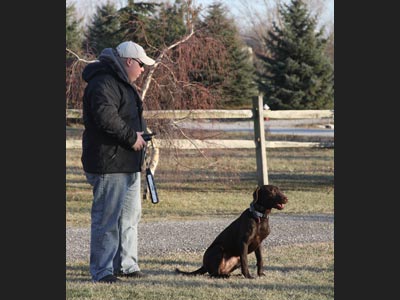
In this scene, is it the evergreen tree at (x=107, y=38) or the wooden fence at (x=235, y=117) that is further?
the evergreen tree at (x=107, y=38)

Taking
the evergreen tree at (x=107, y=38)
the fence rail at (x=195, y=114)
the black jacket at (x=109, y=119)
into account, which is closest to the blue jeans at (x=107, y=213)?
the black jacket at (x=109, y=119)

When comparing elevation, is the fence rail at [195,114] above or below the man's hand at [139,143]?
above

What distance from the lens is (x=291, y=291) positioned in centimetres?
656

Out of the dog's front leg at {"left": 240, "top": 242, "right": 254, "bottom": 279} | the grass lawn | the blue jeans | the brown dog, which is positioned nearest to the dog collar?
the brown dog

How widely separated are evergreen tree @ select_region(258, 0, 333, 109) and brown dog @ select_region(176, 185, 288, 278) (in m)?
29.1

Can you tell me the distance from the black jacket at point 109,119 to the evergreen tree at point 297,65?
29.6m

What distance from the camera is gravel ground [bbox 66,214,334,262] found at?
30.3 feet

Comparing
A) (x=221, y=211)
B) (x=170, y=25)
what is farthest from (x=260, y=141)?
(x=170, y=25)

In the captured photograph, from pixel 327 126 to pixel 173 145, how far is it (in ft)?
70.8

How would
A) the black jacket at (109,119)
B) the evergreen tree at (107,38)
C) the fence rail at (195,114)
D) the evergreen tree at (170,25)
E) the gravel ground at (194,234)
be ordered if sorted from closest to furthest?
the black jacket at (109,119) < the gravel ground at (194,234) < the fence rail at (195,114) < the evergreen tree at (170,25) < the evergreen tree at (107,38)

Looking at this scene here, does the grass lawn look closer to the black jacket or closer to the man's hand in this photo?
the black jacket

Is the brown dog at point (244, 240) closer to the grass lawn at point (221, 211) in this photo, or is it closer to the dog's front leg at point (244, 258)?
the dog's front leg at point (244, 258)

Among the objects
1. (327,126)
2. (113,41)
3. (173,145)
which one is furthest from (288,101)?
(173,145)

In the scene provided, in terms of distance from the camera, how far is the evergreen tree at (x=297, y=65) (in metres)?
36.2
